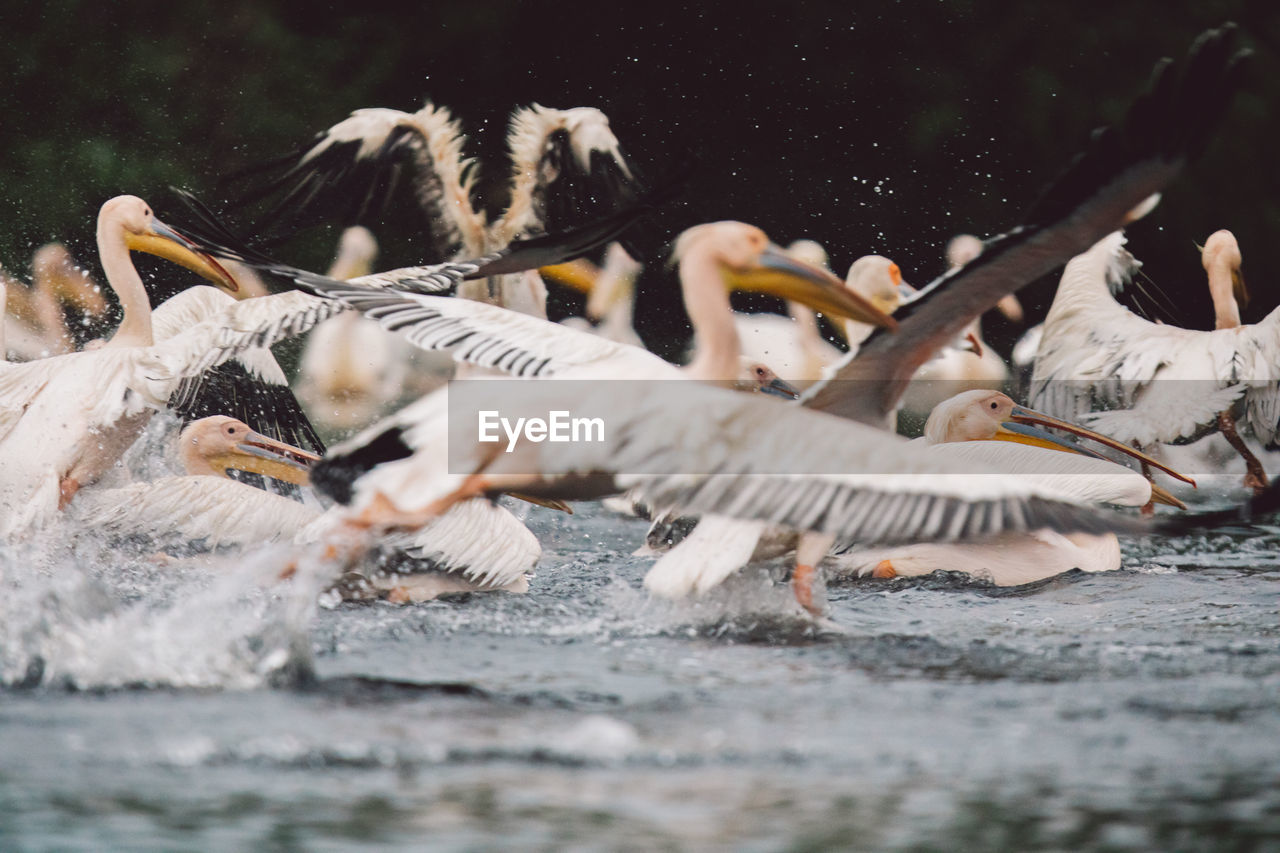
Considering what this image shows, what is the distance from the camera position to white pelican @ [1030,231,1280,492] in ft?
18.8

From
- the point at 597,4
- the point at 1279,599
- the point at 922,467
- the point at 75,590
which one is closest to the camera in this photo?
the point at 922,467

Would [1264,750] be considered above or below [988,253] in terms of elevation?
below

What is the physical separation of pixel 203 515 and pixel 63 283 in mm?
4191

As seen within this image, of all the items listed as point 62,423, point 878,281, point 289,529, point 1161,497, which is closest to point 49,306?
point 62,423

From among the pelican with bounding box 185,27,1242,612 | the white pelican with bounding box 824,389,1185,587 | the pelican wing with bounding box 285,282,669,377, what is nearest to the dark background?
the white pelican with bounding box 824,389,1185,587

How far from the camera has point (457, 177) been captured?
622 centimetres

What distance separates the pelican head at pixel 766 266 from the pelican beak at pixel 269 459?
1.78 meters

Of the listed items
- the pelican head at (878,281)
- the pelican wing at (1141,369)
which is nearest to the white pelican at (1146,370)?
the pelican wing at (1141,369)

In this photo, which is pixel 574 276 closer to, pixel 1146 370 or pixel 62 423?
pixel 1146 370

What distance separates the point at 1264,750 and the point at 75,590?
225 centimetres

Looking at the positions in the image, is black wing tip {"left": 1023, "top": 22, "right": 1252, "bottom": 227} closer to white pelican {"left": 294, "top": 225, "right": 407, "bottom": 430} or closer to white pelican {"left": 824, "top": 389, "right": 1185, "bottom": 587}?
white pelican {"left": 824, "top": 389, "right": 1185, "bottom": 587}

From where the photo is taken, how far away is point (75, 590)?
11.1 ft

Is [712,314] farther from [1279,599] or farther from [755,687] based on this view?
[1279,599]

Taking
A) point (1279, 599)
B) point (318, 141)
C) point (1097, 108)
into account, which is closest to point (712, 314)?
point (1279, 599)
